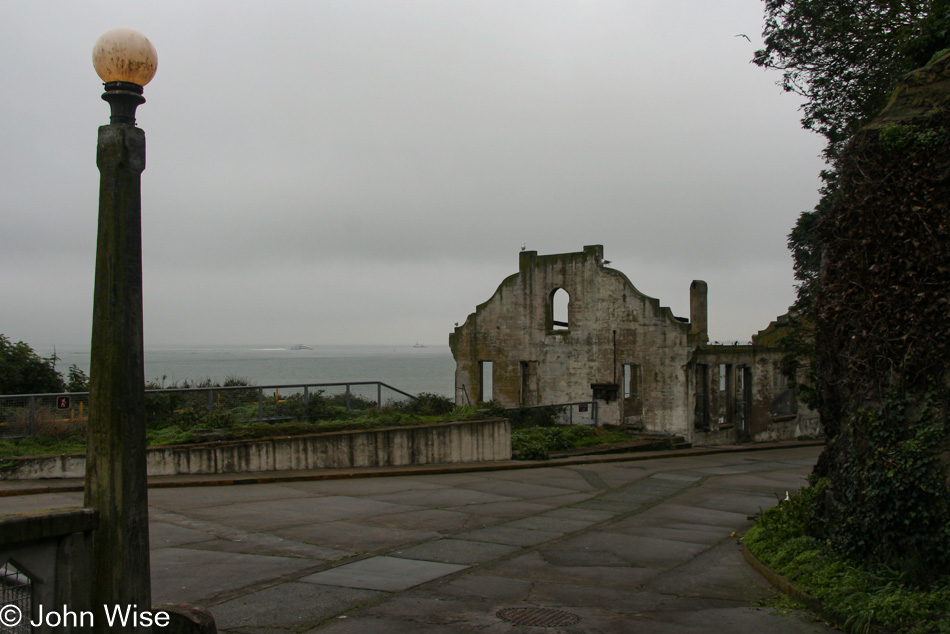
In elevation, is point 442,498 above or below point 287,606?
below

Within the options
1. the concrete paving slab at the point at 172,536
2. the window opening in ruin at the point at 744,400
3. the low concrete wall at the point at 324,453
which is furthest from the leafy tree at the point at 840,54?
the window opening in ruin at the point at 744,400

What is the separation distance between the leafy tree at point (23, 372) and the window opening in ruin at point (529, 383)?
17.6 meters

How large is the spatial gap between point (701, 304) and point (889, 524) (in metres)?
25.3

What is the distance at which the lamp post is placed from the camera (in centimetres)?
444

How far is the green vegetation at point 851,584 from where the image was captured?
6.36m

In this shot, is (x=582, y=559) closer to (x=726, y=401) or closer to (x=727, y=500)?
(x=727, y=500)

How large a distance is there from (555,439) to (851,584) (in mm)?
17554

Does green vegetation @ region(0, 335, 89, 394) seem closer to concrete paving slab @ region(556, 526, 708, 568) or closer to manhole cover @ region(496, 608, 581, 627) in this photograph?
concrete paving slab @ region(556, 526, 708, 568)

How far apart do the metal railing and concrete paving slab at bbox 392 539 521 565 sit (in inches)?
300

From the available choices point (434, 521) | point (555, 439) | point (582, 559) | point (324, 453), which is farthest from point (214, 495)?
point (555, 439)

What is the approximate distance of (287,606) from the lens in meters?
7.04

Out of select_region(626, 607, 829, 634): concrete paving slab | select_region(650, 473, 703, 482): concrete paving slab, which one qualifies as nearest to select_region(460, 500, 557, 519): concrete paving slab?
select_region(626, 607, 829, 634): concrete paving slab

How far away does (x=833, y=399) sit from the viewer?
371 inches

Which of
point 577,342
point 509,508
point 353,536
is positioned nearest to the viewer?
point 353,536
